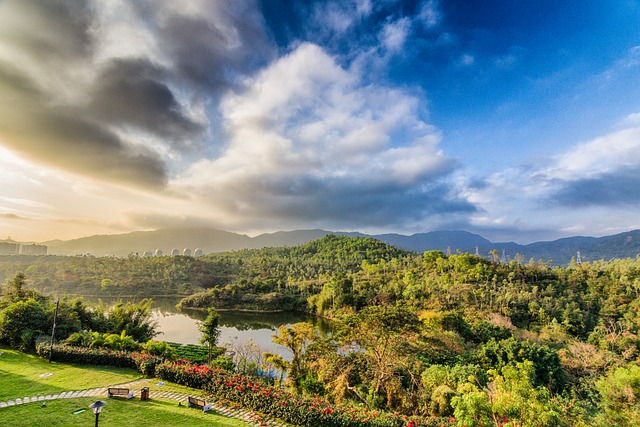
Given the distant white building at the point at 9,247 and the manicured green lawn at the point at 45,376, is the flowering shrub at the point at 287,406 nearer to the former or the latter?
the manicured green lawn at the point at 45,376

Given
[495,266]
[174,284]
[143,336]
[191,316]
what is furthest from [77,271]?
[495,266]

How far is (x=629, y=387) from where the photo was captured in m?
8.64

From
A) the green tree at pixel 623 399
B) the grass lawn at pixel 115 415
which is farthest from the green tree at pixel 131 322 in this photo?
the green tree at pixel 623 399

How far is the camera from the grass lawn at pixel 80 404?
28.7 ft

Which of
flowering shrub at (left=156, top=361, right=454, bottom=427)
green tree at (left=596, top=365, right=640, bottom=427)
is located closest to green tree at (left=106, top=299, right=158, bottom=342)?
flowering shrub at (left=156, top=361, right=454, bottom=427)

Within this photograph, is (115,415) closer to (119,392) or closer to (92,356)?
(119,392)

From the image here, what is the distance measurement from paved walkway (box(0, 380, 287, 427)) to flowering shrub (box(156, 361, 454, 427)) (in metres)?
0.31

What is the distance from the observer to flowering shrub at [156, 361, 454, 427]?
346 inches

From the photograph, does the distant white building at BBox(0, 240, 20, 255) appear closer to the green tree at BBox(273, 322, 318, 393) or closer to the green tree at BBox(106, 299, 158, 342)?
the green tree at BBox(106, 299, 158, 342)

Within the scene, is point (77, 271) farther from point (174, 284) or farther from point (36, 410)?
point (36, 410)

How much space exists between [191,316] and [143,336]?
22.6 meters

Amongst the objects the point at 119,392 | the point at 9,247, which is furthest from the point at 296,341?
the point at 9,247

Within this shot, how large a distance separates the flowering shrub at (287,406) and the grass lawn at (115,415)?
3.15 ft

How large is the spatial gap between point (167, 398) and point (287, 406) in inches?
177
